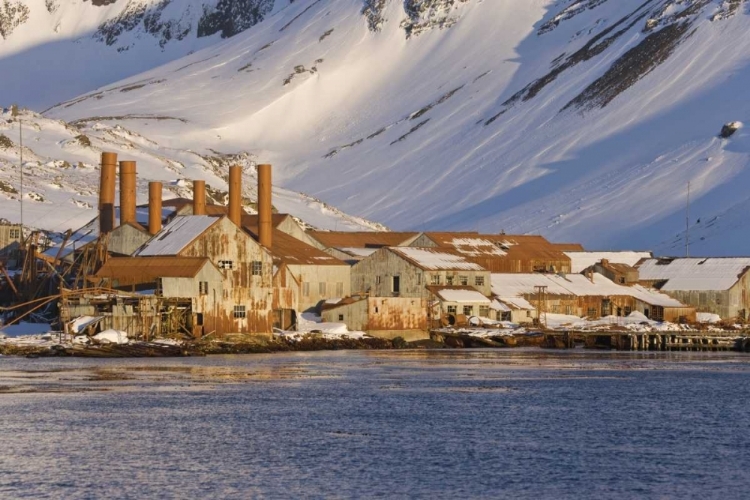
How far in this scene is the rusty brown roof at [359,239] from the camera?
109 metres

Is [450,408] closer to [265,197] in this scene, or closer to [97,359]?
[97,359]

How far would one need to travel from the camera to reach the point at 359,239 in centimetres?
11306

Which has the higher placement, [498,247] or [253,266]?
[498,247]

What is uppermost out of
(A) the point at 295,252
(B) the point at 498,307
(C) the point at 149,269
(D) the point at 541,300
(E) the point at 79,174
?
(E) the point at 79,174

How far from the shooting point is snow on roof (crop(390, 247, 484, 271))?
91.6 meters

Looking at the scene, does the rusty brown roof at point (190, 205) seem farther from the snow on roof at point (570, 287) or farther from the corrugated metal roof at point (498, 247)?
the snow on roof at point (570, 287)

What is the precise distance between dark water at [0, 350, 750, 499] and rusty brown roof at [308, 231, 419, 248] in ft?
142

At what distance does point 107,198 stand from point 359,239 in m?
25.7

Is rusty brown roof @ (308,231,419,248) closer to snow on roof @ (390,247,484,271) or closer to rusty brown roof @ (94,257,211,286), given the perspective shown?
snow on roof @ (390,247,484,271)

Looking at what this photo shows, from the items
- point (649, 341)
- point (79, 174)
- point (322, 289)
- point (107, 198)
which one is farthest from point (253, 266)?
point (79, 174)

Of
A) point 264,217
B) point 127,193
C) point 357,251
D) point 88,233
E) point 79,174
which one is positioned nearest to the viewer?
point 264,217

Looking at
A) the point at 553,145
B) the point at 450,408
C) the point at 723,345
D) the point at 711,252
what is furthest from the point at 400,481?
the point at 553,145

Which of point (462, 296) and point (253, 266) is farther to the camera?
point (462, 296)

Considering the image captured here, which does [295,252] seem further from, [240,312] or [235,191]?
[240,312]
